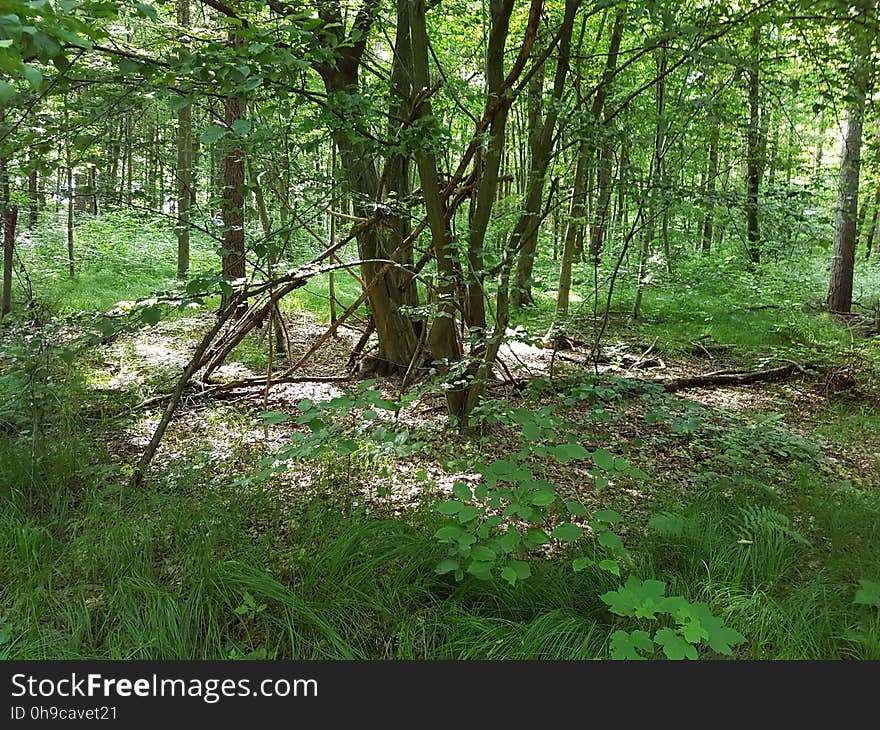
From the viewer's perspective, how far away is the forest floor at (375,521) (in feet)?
7.54

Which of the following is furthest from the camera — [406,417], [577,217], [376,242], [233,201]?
[577,217]

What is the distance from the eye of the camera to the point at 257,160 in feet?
11.6

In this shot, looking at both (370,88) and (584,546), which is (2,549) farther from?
(370,88)

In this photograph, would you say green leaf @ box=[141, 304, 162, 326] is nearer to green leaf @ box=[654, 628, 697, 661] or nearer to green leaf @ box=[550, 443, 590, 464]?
green leaf @ box=[550, 443, 590, 464]

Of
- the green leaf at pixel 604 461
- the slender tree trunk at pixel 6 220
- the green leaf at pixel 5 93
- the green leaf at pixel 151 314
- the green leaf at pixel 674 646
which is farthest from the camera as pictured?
the slender tree trunk at pixel 6 220

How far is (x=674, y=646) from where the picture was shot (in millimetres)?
1976

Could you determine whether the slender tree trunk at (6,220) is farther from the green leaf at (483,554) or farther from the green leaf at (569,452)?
the green leaf at (569,452)

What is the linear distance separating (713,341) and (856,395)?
2.31 m

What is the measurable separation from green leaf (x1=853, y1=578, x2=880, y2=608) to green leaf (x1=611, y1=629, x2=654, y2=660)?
0.93 meters

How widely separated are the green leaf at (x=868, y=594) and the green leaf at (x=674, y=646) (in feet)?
2.71

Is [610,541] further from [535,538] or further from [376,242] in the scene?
[376,242]

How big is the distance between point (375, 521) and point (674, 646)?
1576mm

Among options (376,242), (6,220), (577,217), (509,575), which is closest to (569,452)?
(509,575)

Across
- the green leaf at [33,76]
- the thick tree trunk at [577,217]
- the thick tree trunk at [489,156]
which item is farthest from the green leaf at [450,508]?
the thick tree trunk at [577,217]
